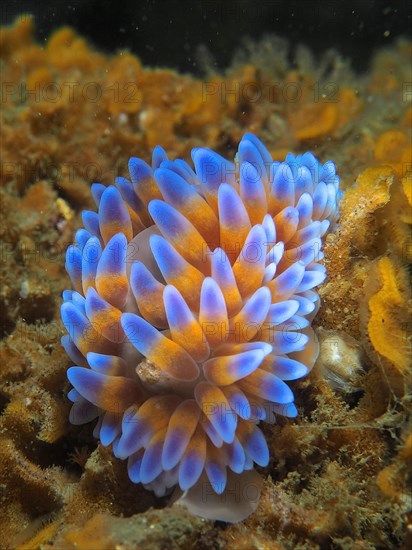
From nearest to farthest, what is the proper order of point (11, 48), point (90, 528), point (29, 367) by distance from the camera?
point (90, 528), point (29, 367), point (11, 48)

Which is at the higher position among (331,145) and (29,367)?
(331,145)

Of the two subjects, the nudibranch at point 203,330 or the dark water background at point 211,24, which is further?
the dark water background at point 211,24

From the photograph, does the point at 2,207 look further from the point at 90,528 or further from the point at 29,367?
the point at 90,528

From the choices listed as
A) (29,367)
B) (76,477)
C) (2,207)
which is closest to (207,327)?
(76,477)

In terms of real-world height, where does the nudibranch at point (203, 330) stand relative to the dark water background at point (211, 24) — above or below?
below
